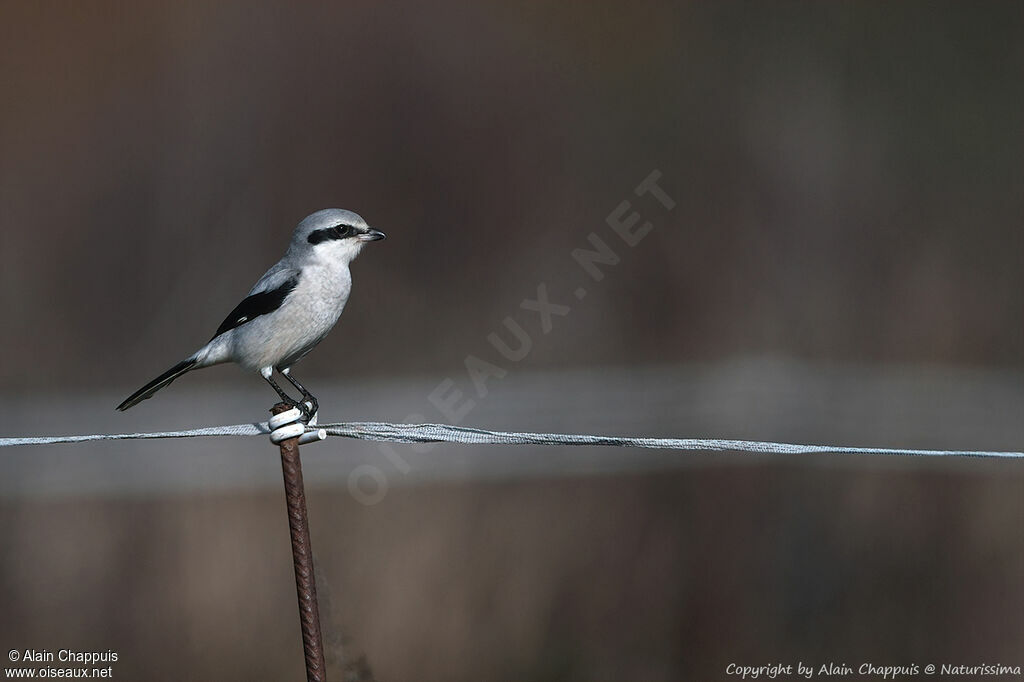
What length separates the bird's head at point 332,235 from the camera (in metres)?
1.72

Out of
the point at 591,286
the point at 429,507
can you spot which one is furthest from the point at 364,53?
the point at 429,507

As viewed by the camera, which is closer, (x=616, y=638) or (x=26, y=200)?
(x=616, y=638)

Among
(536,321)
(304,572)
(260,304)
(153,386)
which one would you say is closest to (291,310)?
(260,304)

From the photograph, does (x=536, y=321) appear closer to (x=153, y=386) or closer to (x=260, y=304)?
(x=260, y=304)

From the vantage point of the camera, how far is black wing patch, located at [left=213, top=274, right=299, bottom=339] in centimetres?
171

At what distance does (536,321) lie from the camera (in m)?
3.87

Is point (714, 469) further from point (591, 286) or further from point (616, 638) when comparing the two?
point (591, 286)

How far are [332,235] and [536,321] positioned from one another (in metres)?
2.12

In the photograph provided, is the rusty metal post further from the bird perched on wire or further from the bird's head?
the bird's head

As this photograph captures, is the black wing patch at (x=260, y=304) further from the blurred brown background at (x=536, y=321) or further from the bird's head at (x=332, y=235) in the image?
the blurred brown background at (x=536, y=321)

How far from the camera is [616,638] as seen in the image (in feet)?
8.70

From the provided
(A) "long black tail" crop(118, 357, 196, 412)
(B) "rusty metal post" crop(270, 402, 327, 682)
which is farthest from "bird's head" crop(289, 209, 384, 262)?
(B) "rusty metal post" crop(270, 402, 327, 682)

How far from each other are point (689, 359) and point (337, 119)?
196cm

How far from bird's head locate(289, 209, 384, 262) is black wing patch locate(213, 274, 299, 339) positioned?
62mm
